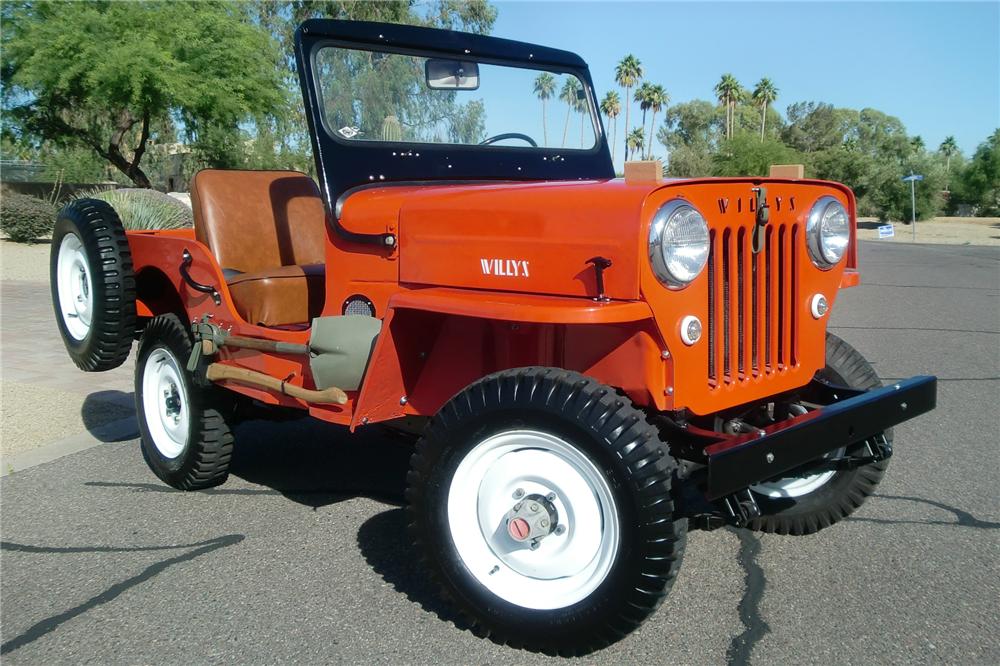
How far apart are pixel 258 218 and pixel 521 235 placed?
6.93ft

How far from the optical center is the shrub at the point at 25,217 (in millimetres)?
18297

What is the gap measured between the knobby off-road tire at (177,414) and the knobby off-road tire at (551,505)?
1685mm

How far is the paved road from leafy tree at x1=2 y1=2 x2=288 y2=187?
15436 mm

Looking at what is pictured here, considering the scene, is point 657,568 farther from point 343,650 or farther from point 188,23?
point 188,23

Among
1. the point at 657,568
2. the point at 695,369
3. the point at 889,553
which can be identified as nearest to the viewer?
the point at 657,568

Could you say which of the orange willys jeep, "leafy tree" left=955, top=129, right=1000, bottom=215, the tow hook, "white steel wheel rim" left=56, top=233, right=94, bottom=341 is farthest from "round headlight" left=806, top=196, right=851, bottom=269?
"leafy tree" left=955, top=129, right=1000, bottom=215

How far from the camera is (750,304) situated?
9.46 ft

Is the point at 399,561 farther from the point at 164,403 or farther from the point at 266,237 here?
the point at 266,237

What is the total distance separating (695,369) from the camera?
2.68m

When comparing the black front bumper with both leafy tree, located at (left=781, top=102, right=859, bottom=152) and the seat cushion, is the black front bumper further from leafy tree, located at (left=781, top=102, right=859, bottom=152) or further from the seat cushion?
leafy tree, located at (left=781, top=102, right=859, bottom=152)

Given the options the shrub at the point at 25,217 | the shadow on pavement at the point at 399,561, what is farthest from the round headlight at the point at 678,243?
the shrub at the point at 25,217

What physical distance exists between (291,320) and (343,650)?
66.5 inches

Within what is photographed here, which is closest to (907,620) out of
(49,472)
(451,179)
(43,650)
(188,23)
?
(451,179)

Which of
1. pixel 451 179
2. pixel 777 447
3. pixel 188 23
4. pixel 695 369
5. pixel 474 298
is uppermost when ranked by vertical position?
pixel 188 23
